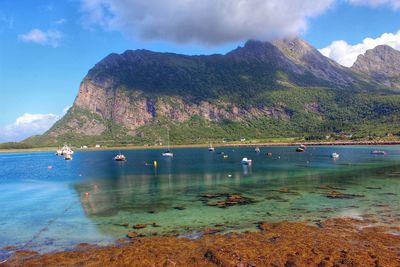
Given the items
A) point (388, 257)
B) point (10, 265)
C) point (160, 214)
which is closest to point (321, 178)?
point (160, 214)

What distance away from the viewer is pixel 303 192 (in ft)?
186

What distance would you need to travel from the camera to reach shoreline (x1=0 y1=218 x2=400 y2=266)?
2541 cm

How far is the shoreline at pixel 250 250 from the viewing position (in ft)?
83.4

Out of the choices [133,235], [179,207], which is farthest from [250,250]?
[179,207]

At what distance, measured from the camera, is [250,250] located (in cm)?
2738

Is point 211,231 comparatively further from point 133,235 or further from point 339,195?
point 339,195

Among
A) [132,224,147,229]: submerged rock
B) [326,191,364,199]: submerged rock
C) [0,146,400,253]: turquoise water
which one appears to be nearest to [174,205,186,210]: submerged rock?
[0,146,400,253]: turquoise water

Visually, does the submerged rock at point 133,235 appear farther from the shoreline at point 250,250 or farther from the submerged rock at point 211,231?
the submerged rock at point 211,231

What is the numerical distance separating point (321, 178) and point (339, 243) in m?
48.9

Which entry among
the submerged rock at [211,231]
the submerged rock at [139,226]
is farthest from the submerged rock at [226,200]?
the submerged rock at [139,226]

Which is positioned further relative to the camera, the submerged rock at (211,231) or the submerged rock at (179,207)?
the submerged rock at (179,207)

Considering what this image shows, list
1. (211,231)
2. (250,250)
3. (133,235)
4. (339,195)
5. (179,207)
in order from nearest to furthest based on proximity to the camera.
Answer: (250,250) < (133,235) < (211,231) < (179,207) < (339,195)

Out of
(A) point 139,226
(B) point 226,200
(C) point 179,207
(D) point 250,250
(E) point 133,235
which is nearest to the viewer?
(D) point 250,250

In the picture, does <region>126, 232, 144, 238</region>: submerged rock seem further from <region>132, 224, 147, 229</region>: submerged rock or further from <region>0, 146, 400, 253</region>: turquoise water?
<region>132, 224, 147, 229</region>: submerged rock
